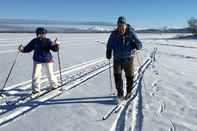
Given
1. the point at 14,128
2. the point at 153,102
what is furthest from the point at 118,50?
the point at 14,128

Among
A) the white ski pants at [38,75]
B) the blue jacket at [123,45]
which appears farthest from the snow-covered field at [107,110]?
the blue jacket at [123,45]

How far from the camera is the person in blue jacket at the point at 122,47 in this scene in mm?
9406

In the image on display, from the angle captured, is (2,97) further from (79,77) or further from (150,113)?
(79,77)

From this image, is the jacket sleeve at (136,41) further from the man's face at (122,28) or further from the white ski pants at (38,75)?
the white ski pants at (38,75)

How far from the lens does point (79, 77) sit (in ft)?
46.8

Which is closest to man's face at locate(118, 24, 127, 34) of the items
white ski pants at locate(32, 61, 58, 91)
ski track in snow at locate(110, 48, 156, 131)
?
ski track in snow at locate(110, 48, 156, 131)

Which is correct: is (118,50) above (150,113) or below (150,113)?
above

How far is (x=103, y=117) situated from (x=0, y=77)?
6.16 m

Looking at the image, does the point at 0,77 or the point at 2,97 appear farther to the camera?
the point at 0,77

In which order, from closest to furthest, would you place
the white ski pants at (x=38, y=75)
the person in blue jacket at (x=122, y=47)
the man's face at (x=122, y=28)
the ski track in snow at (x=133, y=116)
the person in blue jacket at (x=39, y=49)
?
1. the ski track in snow at (x=133, y=116)
2. the man's face at (x=122, y=28)
3. the person in blue jacket at (x=122, y=47)
4. the white ski pants at (x=38, y=75)
5. the person in blue jacket at (x=39, y=49)

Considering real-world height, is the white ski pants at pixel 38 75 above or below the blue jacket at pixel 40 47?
below

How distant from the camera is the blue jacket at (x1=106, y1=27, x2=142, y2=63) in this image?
9461 mm

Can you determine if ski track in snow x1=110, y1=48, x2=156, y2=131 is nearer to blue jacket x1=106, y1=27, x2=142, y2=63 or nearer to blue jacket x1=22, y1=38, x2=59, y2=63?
blue jacket x1=106, y1=27, x2=142, y2=63

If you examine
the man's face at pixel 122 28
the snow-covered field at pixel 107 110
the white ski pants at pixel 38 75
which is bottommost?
the snow-covered field at pixel 107 110
